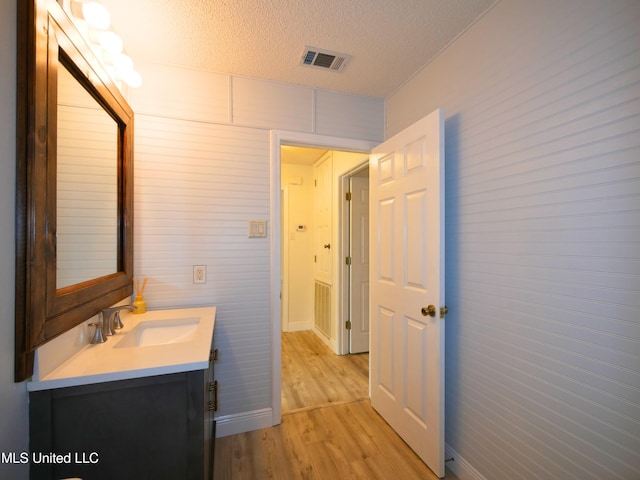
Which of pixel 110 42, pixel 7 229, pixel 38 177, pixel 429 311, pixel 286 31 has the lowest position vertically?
pixel 429 311

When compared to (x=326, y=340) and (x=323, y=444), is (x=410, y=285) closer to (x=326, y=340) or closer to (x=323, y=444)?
(x=323, y=444)

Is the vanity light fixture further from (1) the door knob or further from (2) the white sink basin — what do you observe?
(1) the door knob

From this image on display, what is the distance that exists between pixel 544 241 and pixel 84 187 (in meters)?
1.89

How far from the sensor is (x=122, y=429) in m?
0.94

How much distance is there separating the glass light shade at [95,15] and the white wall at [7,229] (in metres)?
0.36

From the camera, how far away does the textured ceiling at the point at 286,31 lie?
1.33m

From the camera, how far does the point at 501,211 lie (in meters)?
1.30

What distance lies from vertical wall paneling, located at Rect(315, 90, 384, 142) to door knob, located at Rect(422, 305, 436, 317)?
1.36m

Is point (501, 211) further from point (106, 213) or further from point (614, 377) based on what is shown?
point (106, 213)

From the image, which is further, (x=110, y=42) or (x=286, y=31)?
(x=286, y=31)

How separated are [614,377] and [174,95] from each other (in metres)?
2.51

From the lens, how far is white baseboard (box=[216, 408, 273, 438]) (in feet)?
6.04

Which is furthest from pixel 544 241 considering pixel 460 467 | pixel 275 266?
pixel 275 266

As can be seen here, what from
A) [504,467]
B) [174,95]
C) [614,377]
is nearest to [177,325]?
[174,95]
